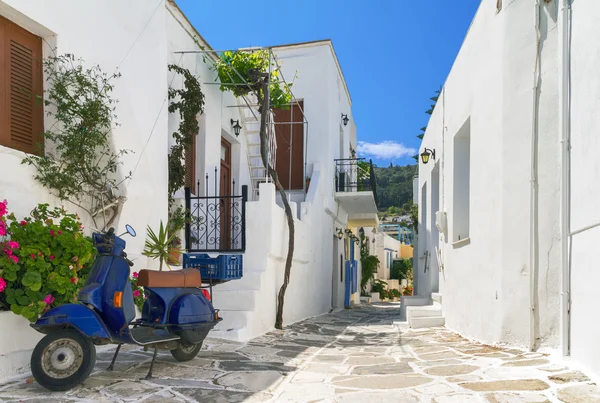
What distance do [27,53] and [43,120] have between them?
27.9 inches

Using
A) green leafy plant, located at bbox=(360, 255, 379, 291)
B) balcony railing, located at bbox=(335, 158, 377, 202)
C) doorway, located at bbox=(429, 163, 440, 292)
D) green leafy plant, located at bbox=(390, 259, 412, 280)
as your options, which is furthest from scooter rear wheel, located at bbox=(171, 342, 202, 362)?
green leafy plant, located at bbox=(390, 259, 412, 280)

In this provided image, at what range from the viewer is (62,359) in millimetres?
4156

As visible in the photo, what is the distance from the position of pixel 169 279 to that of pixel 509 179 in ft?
12.7

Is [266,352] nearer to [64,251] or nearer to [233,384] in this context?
[233,384]

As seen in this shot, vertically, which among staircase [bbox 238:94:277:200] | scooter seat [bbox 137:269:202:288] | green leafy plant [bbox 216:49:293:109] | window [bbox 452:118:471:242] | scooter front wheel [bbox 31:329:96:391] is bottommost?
scooter front wheel [bbox 31:329:96:391]

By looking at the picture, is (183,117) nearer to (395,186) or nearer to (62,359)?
(62,359)

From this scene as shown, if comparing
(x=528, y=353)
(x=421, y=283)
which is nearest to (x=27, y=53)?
(x=528, y=353)

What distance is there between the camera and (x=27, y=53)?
568 centimetres

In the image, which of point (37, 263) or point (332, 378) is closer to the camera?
point (37, 263)

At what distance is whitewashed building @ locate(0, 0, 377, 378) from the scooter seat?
109 cm

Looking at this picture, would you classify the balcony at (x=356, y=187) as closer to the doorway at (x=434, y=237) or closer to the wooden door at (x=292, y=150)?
the wooden door at (x=292, y=150)

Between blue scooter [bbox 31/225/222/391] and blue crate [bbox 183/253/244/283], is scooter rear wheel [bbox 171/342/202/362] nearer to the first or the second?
blue scooter [bbox 31/225/222/391]

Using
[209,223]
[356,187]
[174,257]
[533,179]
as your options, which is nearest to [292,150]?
[356,187]

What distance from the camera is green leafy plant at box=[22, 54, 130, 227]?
5.68m
